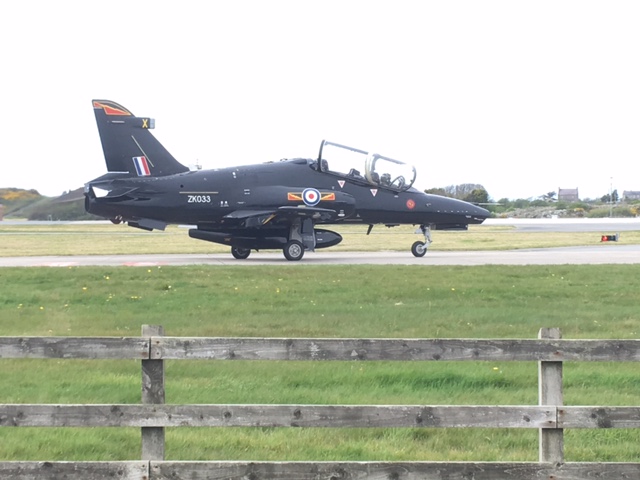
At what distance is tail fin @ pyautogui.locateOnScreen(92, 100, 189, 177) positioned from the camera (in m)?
25.5

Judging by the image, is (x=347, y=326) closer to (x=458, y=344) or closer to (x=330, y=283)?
(x=330, y=283)

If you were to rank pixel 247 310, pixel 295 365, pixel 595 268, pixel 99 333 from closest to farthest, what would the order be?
pixel 295 365
pixel 99 333
pixel 247 310
pixel 595 268

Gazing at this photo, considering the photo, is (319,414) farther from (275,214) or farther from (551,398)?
(275,214)

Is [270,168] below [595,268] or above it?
above

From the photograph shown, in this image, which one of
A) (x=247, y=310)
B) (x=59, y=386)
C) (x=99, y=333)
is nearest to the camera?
(x=59, y=386)

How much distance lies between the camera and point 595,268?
69.2ft

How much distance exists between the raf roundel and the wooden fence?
Answer: 20.5 meters

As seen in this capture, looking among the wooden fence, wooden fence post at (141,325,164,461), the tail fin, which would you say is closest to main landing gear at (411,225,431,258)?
the tail fin

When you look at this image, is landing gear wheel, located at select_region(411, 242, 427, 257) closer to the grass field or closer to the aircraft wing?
the aircraft wing

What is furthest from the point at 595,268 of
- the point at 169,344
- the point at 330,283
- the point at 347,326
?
the point at 169,344

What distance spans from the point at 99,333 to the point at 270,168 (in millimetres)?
14782

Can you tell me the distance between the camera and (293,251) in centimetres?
2616

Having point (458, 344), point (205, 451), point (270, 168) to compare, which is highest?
point (270, 168)

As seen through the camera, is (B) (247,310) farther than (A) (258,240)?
No
